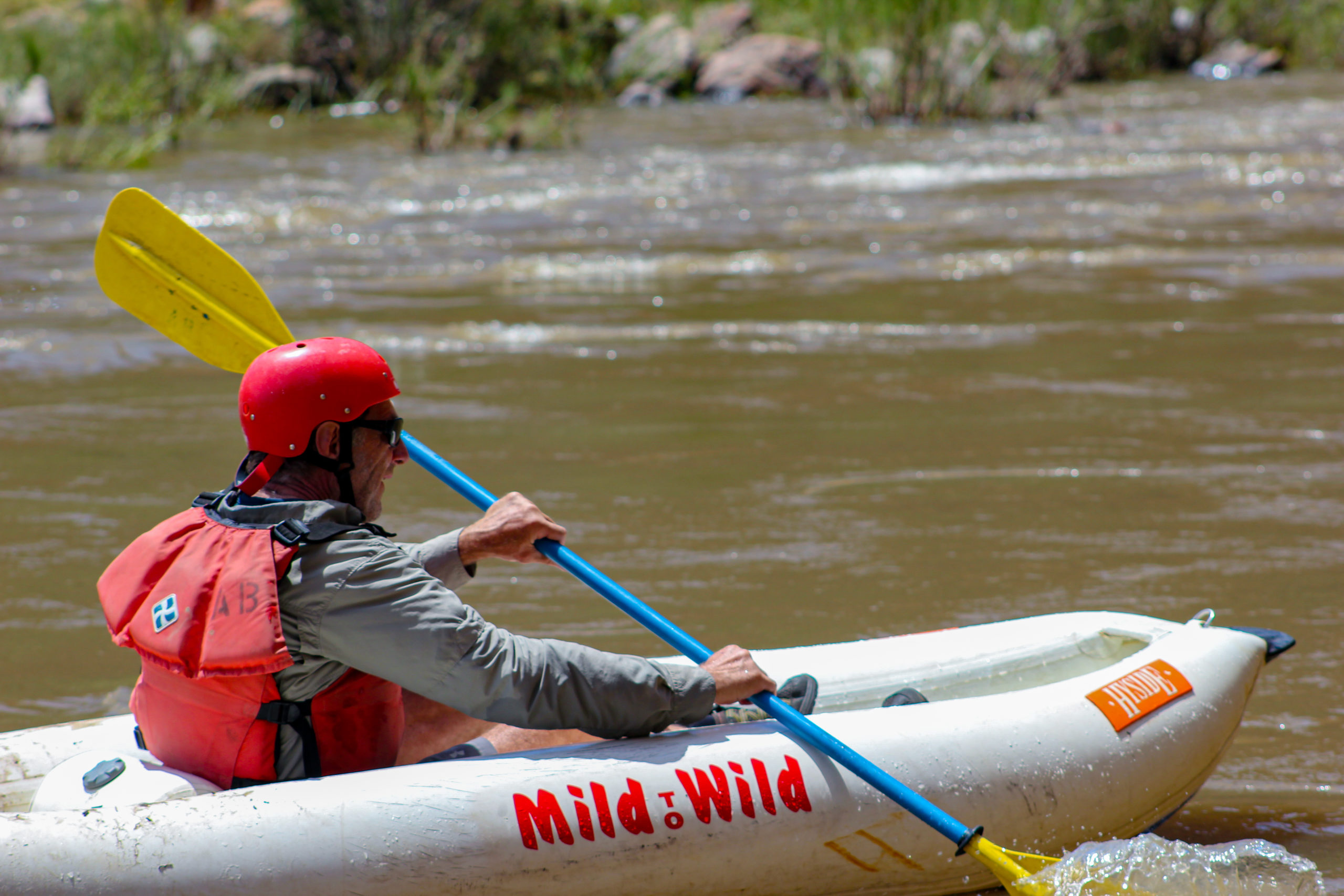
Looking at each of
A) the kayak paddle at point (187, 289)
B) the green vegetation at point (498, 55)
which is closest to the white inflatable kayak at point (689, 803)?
the kayak paddle at point (187, 289)

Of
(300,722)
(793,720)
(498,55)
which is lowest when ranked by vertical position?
(793,720)

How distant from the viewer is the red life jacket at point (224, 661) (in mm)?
1988

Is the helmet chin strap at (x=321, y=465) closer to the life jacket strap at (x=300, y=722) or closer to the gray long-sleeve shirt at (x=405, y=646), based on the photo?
the gray long-sleeve shirt at (x=405, y=646)

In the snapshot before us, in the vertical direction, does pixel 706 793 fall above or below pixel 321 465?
below

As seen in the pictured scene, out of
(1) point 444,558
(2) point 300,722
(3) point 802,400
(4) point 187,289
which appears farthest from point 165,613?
(3) point 802,400

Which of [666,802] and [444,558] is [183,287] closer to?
[444,558]

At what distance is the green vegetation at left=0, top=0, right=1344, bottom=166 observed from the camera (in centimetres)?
1422

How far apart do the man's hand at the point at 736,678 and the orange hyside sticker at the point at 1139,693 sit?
2.34 ft

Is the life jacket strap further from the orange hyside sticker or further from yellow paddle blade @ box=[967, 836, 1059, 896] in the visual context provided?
the orange hyside sticker

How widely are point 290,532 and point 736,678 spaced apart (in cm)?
82

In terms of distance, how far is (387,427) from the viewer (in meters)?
2.18

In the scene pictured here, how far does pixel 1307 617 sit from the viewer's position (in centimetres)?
373

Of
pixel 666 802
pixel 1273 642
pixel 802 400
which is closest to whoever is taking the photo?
pixel 666 802

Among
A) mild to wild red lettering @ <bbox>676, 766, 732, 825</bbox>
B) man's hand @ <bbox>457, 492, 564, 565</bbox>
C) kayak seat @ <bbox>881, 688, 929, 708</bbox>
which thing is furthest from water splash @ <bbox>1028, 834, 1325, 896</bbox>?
man's hand @ <bbox>457, 492, 564, 565</bbox>
